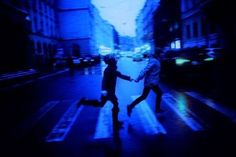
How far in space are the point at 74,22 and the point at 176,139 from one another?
77821 mm

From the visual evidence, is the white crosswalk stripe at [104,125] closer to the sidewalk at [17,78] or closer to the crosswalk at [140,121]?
the crosswalk at [140,121]

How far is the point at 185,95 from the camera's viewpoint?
1231 cm

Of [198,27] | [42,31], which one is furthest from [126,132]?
[42,31]

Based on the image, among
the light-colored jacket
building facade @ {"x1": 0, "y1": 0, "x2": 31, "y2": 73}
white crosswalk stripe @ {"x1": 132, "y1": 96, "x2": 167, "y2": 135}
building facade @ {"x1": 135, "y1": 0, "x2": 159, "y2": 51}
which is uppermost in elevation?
building facade @ {"x1": 135, "y1": 0, "x2": 159, "y2": 51}

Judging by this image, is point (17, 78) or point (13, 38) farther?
point (13, 38)

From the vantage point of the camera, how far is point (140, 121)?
810 centimetres

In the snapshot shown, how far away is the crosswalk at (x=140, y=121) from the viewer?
6.95 metres

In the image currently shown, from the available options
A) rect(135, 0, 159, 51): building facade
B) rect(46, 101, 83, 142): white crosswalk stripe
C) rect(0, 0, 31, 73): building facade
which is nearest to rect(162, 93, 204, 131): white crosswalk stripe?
rect(46, 101, 83, 142): white crosswalk stripe

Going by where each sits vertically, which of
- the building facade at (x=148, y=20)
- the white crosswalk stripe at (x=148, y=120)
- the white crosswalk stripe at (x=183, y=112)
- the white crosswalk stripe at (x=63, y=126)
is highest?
the building facade at (x=148, y=20)

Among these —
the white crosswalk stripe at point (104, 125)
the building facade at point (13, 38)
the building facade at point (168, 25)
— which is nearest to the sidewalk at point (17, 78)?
the building facade at point (13, 38)

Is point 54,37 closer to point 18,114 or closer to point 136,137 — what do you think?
point 18,114

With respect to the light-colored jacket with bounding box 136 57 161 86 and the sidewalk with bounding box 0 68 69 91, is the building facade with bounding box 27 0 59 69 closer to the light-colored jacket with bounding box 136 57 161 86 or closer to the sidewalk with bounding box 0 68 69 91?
the sidewalk with bounding box 0 68 69 91

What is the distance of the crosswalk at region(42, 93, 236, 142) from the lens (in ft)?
22.8

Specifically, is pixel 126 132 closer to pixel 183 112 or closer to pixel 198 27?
pixel 183 112
